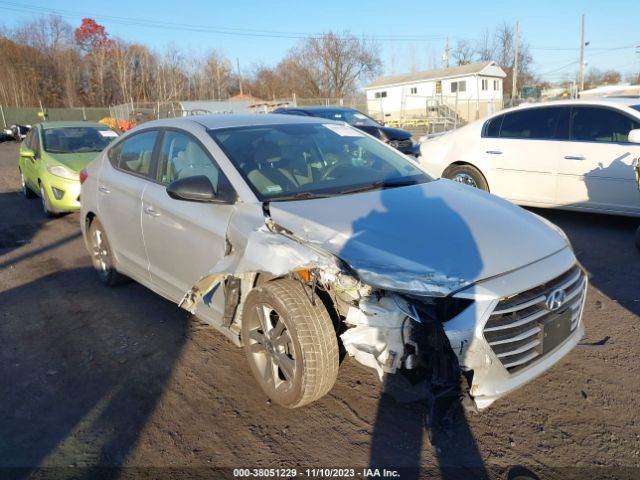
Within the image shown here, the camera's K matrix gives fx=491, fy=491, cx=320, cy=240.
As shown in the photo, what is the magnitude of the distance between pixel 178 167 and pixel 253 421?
201cm

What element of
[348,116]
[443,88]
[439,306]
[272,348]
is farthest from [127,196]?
[443,88]

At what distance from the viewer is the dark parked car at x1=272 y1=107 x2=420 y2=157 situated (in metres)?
11.7

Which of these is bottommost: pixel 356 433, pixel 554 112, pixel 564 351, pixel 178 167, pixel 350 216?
pixel 356 433

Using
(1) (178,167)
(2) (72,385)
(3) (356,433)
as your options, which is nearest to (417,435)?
(3) (356,433)

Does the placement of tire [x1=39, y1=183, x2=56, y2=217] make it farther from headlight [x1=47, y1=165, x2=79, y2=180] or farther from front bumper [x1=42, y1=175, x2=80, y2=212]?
headlight [x1=47, y1=165, x2=79, y2=180]

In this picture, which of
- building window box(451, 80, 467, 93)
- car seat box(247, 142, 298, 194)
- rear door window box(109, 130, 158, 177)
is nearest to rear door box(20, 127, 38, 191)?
rear door window box(109, 130, 158, 177)

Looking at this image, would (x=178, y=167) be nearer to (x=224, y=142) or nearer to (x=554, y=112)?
(x=224, y=142)

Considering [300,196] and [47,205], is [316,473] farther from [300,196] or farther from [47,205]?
[47,205]

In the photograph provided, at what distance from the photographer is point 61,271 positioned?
5.68m

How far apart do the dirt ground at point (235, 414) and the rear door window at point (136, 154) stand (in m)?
1.30

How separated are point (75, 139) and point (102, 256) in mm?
5143

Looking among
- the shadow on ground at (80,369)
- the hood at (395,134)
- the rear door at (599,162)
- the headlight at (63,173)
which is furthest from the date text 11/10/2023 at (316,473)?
the hood at (395,134)

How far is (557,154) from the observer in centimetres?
648

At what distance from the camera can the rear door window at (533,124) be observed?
662 cm
